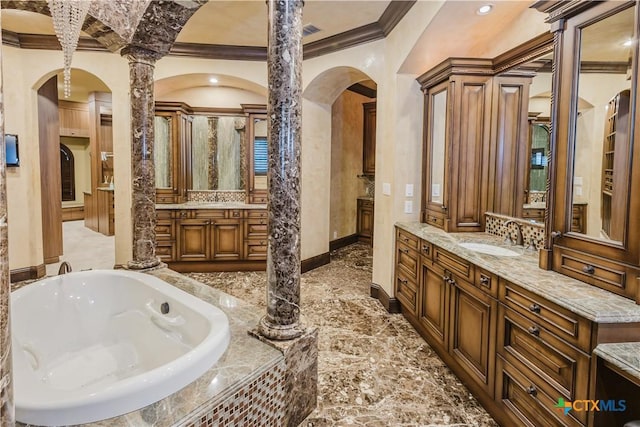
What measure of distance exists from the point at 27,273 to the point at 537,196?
18.0 feet

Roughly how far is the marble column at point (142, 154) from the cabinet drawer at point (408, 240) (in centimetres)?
226

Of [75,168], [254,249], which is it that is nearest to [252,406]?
[254,249]

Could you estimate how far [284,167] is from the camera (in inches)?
72.6

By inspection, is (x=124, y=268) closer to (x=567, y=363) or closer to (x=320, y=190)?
(x=320, y=190)

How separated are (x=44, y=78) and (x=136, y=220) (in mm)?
2710

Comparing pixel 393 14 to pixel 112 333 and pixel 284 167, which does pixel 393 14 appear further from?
pixel 112 333

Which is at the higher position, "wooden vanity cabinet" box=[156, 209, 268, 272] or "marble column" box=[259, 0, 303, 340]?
"marble column" box=[259, 0, 303, 340]

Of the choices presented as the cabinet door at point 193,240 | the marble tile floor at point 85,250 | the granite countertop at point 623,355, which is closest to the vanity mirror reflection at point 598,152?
the granite countertop at point 623,355

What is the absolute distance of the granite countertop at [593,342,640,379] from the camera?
1266 mm

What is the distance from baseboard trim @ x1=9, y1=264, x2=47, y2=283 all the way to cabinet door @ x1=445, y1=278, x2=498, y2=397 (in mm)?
4822

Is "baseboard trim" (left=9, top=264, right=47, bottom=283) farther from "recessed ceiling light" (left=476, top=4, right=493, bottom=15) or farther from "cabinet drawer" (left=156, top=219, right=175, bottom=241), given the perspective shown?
"recessed ceiling light" (left=476, top=4, right=493, bottom=15)

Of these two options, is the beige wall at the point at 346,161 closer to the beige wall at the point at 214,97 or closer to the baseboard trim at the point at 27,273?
the beige wall at the point at 214,97

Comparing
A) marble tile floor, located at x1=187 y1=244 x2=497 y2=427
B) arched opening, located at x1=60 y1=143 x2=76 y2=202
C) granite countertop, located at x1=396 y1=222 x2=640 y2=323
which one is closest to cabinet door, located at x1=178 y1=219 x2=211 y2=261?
marble tile floor, located at x1=187 y1=244 x2=497 y2=427

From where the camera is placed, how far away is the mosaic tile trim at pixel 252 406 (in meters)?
1.40
